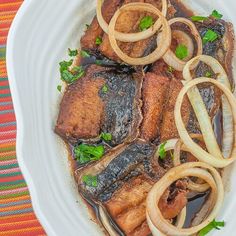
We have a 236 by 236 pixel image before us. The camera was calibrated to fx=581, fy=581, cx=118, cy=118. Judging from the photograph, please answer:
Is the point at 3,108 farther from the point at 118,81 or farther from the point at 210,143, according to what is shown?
the point at 210,143

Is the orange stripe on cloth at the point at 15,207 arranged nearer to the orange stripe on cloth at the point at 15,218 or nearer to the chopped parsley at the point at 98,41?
the orange stripe on cloth at the point at 15,218

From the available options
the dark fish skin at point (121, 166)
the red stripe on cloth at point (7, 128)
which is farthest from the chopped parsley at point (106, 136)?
the red stripe on cloth at point (7, 128)

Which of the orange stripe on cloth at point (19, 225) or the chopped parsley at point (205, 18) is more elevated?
the chopped parsley at point (205, 18)

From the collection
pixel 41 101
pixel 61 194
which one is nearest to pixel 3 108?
pixel 41 101

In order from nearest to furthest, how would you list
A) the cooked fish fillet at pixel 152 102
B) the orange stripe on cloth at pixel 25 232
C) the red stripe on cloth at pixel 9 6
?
the cooked fish fillet at pixel 152 102 → the orange stripe on cloth at pixel 25 232 → the red stripe on cloth at pixel 9 6


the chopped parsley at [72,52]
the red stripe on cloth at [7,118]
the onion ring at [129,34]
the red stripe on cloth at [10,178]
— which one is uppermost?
the onion ring at [129,34]

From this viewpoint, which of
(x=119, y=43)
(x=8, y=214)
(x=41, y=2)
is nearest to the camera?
(x=41, y=2)
